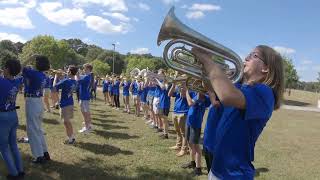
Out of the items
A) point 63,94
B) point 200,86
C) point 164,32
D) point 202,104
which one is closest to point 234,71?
point 164,32

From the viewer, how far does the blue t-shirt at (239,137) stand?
3.08 m

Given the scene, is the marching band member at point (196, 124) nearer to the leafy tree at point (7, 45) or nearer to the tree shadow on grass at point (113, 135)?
the tree shadow on grass at point (113, 135)

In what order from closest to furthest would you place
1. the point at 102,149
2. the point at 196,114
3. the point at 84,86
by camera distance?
1. the point at 196,114
2. the point at 102,149
3. the point at 84,86

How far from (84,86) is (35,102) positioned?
4318mm

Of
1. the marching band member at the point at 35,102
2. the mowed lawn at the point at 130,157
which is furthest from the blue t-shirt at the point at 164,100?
the marching band member at the point at 35,102

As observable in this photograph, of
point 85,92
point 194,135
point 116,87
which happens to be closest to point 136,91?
point 116,87

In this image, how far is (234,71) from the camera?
3182 mm

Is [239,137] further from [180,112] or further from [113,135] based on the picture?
[113,135]

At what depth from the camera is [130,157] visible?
957 cm

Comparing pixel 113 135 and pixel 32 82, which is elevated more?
pixel 32 82

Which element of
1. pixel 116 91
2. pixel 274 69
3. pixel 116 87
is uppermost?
pixel 274 69

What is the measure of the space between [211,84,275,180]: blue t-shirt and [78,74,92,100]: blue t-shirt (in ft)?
30.4

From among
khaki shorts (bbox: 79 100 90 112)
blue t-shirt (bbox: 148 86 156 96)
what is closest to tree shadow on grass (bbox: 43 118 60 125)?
khaki shorts (bbox: 79 100 90 112)

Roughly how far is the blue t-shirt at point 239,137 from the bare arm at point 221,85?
10.2 inches
